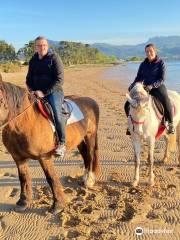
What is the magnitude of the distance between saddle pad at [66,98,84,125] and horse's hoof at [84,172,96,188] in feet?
3.98

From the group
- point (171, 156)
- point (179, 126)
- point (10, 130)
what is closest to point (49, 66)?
point (10, 130)

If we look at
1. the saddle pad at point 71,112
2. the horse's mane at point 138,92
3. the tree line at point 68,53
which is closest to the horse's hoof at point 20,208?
the saddle pad at point 71,112

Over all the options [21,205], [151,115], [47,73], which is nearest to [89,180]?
[21,205]

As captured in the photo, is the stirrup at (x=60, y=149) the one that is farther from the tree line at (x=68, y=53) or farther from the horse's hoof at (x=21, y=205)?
the tree line at (x=68, y=53)

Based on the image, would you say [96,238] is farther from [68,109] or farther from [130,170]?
[130,170]

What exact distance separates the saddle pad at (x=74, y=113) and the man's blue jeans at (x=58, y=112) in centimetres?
42

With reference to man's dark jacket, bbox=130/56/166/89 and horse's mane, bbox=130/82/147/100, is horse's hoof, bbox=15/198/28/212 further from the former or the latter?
man's dark jacket, bbox=130/56/166/89

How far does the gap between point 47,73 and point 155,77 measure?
2.34m

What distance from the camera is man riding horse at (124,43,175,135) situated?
→ 696 cm

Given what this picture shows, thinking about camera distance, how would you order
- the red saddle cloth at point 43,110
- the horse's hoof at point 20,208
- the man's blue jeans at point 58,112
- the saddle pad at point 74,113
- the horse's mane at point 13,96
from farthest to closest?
the saddle pad at point 74,113 → the horse's hoof at point 20,208 → the man's blue jeans at point 58,112 → the red saddle cloth at point 43,110 → the horse's mane at point 13,96

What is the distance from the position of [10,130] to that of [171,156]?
14.8 ft

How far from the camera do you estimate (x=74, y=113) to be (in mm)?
6336

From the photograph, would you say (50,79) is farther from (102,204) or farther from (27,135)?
(102,204)

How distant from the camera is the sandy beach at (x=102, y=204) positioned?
512cm
